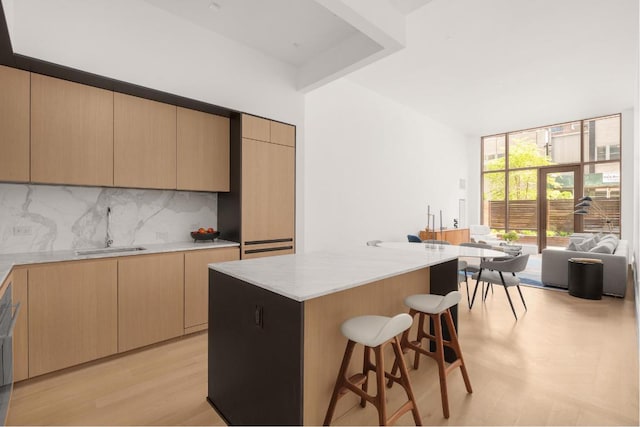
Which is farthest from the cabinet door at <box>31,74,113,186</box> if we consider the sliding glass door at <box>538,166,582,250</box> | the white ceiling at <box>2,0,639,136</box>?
the sliding glass door at <box>538,166,582,250</box>

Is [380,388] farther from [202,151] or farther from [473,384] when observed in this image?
[202,151]

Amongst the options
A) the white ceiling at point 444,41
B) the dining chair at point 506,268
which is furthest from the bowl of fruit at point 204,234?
the dining chair at point 506,268

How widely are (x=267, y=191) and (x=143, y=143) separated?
1.31 meters

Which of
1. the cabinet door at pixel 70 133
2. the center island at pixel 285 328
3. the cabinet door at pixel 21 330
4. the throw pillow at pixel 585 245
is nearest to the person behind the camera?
the center island at pixel 285 328

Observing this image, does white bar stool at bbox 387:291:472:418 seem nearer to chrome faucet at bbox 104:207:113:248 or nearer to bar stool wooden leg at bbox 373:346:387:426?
bar stool wooden leg at bbox 373:346:387:426

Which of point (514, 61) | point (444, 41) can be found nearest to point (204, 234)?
point (444, 41)

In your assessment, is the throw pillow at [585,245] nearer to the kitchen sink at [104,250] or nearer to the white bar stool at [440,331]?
the white bar stool at [440,331]

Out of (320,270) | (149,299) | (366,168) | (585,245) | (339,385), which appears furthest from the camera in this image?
(366,168)

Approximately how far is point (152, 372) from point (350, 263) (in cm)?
180

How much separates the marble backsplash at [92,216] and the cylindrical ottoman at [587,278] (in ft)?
16.4

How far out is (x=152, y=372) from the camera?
247 cm

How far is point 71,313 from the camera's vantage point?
243 cm

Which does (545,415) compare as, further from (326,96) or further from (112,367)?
(326,96)

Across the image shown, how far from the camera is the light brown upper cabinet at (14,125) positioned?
224cm
